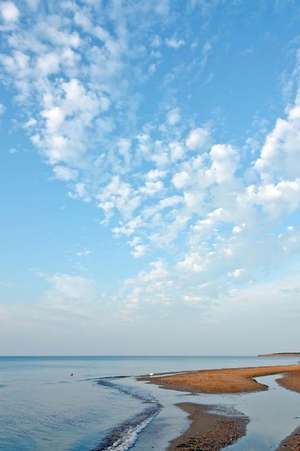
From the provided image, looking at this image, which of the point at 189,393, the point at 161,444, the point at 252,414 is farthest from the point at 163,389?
the point at 161,444

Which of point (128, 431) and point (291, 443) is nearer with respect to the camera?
point (291, 443)

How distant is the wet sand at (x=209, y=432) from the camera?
2327 centimetres

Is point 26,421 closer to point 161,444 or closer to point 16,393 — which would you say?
point 161,444

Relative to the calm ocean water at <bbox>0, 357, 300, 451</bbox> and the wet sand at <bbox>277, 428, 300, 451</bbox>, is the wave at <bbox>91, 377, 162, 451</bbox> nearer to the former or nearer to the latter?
the calm ocean water at <bbox>0, 357, 300, 451</bbox>

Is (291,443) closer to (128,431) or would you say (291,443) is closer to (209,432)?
(209,432)

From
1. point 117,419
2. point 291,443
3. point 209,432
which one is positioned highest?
point 117,419

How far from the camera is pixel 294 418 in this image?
3141cm

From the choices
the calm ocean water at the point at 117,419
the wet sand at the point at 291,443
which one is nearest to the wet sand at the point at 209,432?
the calm ocean water at the point at 117,419

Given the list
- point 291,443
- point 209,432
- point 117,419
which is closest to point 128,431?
point 209,432

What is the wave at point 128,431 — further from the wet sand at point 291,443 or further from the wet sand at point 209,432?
the wet sand at point 291,443

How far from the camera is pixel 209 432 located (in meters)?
27.0

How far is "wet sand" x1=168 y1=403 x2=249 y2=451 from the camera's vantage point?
916 inches

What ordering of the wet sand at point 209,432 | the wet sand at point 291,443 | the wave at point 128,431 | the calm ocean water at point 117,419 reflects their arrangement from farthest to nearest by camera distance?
the calm ocean water at point 117,419 < the wave at point 128,431 < the wet sand at point 209,432 < the wet sand at point 291,443

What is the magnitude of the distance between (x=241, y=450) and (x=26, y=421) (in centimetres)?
1853
